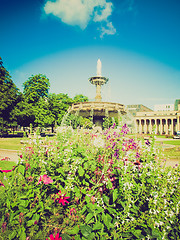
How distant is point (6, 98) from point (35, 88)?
8701mm

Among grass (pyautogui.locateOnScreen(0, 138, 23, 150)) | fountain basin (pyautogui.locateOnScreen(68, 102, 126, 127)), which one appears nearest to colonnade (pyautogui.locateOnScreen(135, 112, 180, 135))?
grass (pyautogui.locateOnScreen(0, 138, 23, 150))

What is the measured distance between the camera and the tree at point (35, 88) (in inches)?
1464

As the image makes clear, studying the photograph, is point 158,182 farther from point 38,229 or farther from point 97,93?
point 97,93

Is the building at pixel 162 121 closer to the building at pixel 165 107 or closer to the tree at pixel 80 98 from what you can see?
the building at pixel 165 107

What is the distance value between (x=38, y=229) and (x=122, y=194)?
5.15 feet

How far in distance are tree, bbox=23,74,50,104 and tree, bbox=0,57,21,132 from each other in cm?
292

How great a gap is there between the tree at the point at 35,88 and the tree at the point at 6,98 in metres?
2.92

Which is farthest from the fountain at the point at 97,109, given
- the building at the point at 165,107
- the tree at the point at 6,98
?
the building at the point at 165,107

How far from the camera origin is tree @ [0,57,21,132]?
2930cm

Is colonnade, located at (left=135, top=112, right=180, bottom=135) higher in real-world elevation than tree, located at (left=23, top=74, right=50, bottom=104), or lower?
lower

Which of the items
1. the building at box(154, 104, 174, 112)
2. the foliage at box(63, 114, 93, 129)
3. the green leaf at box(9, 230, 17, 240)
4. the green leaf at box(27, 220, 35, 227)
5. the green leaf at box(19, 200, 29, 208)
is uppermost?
the building at box(154, 104, 174, 112)

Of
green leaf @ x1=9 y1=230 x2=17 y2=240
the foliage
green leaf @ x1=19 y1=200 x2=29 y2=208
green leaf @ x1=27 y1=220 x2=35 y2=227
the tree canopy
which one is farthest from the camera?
the tree canopy

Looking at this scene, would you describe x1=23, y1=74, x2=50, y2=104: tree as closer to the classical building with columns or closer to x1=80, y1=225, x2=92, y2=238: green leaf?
x1=80, y1=225, x2=92, y2=238: green leaf

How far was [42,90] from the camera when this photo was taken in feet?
127
